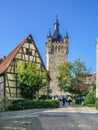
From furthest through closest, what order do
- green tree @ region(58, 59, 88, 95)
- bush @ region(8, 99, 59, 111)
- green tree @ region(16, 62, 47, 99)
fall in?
1. green tree @ region(58, 59, 88, 95)
2. green tree @ region(16, 62, 47, 99)
3. bush @ region(8, 99, 59, 111)

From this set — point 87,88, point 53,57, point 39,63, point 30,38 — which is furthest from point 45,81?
point 53,57

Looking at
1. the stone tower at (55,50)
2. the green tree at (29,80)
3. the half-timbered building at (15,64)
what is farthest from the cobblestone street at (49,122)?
the stone tower at (55,50)

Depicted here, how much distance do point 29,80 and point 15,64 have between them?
3851 mm

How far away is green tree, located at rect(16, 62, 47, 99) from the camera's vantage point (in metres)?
44.1

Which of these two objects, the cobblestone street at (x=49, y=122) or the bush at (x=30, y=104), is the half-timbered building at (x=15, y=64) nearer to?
the bush at (x=30, y=104)

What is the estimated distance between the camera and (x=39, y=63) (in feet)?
163

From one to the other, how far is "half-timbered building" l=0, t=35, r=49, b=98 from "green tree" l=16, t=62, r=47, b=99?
103cm

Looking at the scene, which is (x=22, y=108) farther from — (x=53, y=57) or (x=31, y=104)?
(x=53, y=57)

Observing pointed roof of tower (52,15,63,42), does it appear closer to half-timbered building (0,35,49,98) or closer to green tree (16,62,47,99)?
half-timbered building (0,35,49,98)

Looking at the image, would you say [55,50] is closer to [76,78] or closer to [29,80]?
[76,78]

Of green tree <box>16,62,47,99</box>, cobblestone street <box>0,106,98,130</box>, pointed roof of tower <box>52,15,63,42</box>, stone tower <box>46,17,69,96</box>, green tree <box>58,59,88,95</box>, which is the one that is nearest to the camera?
cobblestone street <box>0,106,98,130</box>

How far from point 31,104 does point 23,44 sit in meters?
12.0

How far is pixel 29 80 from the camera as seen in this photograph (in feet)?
144

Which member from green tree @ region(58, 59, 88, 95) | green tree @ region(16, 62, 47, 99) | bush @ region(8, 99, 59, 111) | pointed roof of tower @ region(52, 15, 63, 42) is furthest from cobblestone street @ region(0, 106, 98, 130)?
pointed roof of tower @ region(52, 15, 63, 42)
